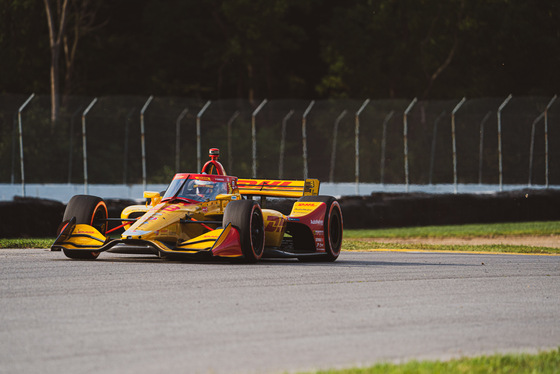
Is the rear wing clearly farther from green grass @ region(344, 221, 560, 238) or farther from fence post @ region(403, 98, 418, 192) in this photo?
fence post @ region(403, 98, 418, 192)

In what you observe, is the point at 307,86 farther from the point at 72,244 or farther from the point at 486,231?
the point at 72,244

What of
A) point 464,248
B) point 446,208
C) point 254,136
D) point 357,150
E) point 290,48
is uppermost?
point 290,48

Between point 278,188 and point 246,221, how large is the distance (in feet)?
9.20

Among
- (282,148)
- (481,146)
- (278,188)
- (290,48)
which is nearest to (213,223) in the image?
(278,188)

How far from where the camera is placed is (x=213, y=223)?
44.0 ft

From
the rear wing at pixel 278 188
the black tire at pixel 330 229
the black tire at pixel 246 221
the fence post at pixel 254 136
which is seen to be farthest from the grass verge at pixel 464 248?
the fence post at pixel 254 136

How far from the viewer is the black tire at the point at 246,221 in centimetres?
1282

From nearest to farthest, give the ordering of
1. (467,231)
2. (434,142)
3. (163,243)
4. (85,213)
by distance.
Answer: (163,243) < (85,213) < (467,231) < (434,142)

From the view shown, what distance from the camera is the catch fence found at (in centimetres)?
2797

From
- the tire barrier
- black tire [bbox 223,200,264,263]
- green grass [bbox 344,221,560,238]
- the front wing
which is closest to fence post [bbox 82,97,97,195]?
the tire barrier

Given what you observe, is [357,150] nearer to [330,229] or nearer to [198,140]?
[198,140]

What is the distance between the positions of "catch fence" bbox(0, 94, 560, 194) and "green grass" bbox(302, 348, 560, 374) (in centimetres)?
2184

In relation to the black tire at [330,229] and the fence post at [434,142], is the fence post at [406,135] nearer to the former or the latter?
the fence post at [434,142]

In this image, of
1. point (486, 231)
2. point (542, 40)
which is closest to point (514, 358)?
point (486, 231)
